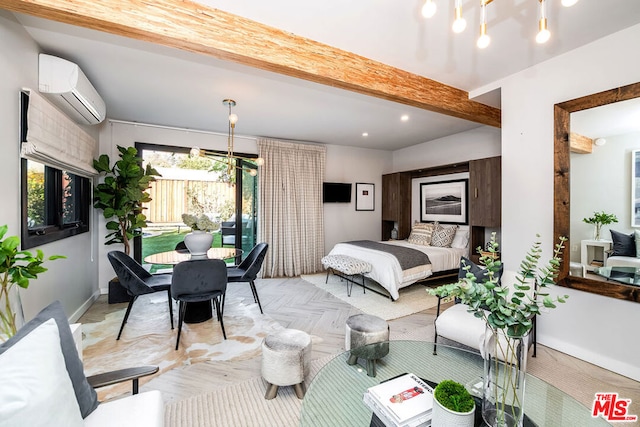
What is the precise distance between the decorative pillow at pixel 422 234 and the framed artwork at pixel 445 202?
0.37 meters

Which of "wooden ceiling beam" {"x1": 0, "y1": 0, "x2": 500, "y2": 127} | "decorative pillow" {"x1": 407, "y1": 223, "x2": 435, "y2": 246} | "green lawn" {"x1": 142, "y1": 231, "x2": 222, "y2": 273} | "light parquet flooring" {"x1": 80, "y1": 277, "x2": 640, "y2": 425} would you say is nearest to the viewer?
"wooden ceiling beam" {"x1": 0, "y1": 0, "x2": 500, "y2": 127}

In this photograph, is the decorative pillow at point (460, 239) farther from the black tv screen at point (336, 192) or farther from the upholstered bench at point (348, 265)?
the black tv screen at point (336, 192)

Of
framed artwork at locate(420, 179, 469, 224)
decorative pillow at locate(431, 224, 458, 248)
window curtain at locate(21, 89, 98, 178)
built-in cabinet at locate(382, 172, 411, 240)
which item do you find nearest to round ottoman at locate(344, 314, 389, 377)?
window curtain at locate(21, 89, 98, 178)

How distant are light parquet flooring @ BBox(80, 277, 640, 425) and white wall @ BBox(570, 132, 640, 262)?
0.90 m

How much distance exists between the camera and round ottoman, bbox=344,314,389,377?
1.72 meters

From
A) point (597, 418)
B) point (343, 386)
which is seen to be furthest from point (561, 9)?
point (343, 386)

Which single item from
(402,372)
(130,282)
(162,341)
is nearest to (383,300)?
(402,372)

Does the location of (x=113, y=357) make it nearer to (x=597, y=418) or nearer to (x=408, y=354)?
(x=408, y=354)

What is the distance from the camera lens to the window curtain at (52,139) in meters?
2.06

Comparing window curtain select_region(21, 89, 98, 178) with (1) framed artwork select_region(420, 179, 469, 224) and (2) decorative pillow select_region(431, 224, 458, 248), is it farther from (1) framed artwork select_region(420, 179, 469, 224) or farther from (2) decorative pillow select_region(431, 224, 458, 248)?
(1) framed artwork select_region(420, 179, 469, 224)

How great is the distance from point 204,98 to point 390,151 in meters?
4.42

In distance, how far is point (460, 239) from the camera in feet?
15.9

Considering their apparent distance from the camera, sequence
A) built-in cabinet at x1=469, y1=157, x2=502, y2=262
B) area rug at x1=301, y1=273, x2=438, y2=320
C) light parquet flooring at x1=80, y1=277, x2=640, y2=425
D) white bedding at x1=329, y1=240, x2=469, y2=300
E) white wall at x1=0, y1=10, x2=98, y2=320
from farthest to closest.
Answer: built-in cabinet at x1=469, y1=157, x2=502, y2=262 → white bedding at x1=329, y1=240, x2=469, y2=300 → area rug at x1=301, y1=273, x2=438, y2=320 → light parquet flooring at x1=80, y1=277, x2=640, y2=425 → white wall at x1=0, y1=10, x2=98, y2=320

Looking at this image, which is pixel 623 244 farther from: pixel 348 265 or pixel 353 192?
pixel 353 192
